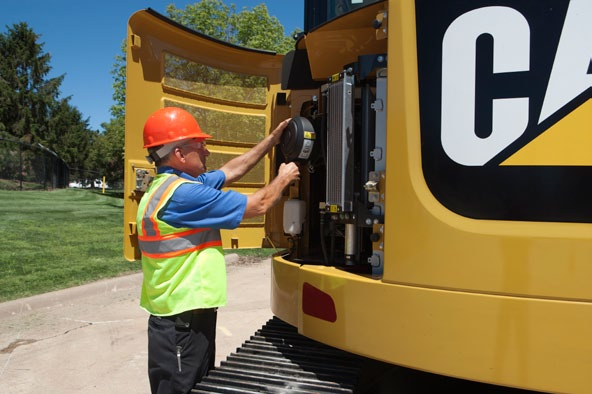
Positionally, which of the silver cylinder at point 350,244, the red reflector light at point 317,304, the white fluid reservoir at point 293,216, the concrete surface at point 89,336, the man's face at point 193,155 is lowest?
the concrete surface at point 89,336

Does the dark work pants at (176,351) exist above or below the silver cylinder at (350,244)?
below

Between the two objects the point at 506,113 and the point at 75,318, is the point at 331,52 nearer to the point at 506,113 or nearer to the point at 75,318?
the point at 506,113

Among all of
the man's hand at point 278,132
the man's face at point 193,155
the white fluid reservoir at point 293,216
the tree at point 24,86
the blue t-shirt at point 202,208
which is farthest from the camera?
the tree at point 24,86

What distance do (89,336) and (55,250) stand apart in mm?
4756

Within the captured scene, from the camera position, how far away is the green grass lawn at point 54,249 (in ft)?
23.9

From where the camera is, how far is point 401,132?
6.27 ft

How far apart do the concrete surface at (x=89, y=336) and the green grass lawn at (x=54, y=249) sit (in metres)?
0.46

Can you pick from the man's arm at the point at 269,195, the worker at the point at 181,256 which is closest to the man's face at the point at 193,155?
the worker at the point at 181,256

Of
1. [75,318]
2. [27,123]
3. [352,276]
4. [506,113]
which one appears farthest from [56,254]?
[27,123]

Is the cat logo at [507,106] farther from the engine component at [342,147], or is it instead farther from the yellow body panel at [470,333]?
the engine component at [342,147]

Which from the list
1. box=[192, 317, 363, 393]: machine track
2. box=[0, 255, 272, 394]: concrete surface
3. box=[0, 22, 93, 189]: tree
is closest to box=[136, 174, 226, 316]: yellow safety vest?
box=[192, 317, 363, 393]: machine track

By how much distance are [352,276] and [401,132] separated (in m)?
0.63

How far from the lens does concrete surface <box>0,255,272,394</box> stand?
4273 mm

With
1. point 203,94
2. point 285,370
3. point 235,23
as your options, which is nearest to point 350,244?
point 285,370
